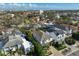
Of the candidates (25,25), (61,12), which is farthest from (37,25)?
(61,12)

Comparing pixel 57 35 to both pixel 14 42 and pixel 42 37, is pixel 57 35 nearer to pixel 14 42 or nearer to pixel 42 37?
pixel 42 37

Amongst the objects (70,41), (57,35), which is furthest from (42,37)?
(70,41)

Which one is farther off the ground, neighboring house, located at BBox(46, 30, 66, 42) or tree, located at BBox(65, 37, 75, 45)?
neighboring house, located at BBox(46, 30, 66, 42)

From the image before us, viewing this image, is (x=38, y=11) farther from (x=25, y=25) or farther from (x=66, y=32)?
(x=66, y=32)

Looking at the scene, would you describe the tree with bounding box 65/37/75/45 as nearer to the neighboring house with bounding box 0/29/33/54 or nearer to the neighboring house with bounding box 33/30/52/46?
the neighboring house with bounding box 33/30/52/46

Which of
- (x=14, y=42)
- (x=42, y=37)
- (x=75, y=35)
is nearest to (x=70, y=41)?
(x=75, y=35)

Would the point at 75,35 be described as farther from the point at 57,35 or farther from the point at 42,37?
the point at 42,37

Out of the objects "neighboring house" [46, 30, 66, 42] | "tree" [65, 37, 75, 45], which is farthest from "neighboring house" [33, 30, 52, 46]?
"tree" [65, 37, 75, 45]

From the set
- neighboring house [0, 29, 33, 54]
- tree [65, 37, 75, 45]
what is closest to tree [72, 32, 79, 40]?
tree [65, 37, 75, 45]

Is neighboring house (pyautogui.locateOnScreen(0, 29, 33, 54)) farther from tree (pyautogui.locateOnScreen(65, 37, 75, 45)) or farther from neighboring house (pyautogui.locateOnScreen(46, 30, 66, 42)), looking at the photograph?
tree (pyautogui.locateOnScreen(65, 37, 75, 45))

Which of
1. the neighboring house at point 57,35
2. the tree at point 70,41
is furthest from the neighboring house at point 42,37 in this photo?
the tree at point 70,41

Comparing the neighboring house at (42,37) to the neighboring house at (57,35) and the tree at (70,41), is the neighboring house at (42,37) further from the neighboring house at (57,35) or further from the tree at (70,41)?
the tree at (70,41)
